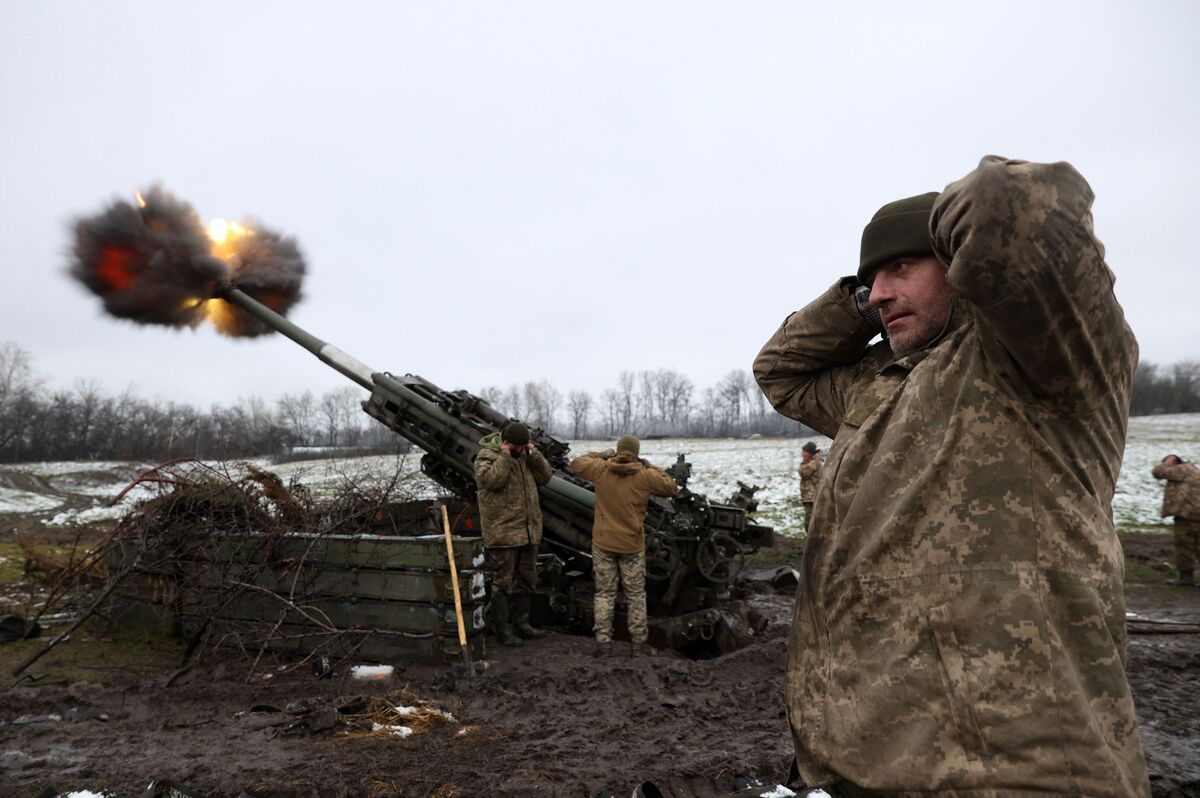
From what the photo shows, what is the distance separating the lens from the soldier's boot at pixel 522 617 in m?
7.68

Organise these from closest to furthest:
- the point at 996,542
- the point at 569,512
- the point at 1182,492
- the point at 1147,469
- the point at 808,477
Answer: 1. the point at 996,542
2. the point at 569,512
3. the point at 1182,492
4. the point at 808,477
5. the point at 1147,469

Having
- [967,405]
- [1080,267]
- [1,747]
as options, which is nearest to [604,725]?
[1,747]

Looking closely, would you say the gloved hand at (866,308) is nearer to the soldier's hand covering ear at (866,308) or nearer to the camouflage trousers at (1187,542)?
the soldier's hand covering ear at (866,308)

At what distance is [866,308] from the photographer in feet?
6.98

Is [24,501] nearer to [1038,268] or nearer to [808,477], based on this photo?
[808,477]

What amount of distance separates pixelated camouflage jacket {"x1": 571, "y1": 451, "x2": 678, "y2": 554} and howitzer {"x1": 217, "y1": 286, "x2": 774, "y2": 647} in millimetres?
671

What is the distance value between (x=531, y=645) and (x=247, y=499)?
339 centimetres

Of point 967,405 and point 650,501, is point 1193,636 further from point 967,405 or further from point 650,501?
point 967,405

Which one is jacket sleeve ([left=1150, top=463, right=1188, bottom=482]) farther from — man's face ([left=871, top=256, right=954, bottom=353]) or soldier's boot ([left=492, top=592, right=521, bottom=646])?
man's face ([left=871, top=256, right=954, bottom=353])

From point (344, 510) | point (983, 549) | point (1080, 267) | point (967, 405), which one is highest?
point (1080, 267)

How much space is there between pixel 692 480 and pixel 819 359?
24.1 metres

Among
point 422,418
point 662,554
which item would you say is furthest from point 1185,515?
point 422,418

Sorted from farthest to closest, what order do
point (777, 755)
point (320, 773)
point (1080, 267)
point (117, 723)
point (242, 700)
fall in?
point (242, 700) < point (117, 723) < point (777, 755) < point (320, 773) < point (1080, 267)

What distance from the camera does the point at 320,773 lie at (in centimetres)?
415
